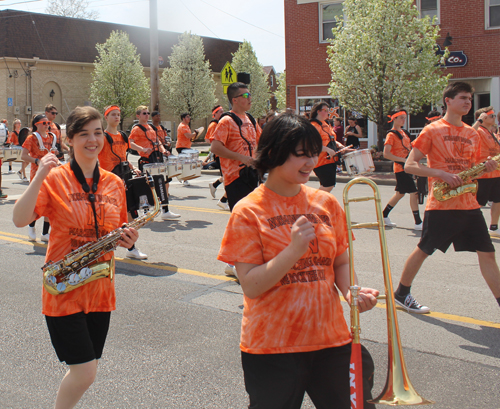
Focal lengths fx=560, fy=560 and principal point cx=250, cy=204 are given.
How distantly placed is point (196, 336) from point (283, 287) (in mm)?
2690

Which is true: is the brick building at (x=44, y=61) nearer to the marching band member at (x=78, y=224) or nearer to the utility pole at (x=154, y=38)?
the utility pole at (x=154, y=38)

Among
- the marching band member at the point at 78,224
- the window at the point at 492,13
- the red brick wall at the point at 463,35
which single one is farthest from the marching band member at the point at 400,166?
the window at the point at 492,13

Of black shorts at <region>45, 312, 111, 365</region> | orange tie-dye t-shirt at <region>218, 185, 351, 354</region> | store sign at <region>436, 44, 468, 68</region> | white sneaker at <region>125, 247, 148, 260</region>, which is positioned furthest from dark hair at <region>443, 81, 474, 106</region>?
store sign at <region>436, 44, 468, 68</region>

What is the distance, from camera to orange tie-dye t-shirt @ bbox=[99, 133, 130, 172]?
823 cm

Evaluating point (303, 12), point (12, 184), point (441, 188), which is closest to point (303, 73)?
point (303, 12)

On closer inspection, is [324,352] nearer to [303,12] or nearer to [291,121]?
[291,121]

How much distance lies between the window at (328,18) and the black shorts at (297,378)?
24402 mm

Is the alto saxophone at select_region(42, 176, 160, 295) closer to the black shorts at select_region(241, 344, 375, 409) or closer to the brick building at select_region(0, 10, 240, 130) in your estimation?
the black shorts at select_region(241, 344, 375, 409)

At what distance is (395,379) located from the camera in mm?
2521

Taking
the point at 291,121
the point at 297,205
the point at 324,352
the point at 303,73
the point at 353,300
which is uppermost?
the point at 303,73

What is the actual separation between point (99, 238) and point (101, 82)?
44.3 metres

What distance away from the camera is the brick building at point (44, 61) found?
43.2m

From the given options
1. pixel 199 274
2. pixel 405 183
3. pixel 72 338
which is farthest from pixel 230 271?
pixel 405 183

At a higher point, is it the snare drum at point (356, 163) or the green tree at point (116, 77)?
the green tree at point (116, 77)
